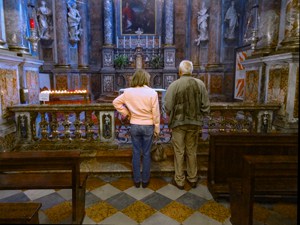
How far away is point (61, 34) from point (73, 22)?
708mm

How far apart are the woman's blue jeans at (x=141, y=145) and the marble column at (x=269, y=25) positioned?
11.9 ft

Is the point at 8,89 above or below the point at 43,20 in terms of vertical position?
below

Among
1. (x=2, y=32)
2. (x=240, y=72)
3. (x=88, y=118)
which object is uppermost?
(x=2, y=32)

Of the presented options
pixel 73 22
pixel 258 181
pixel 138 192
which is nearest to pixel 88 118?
pixel 138 192

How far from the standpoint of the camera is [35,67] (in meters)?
5.71

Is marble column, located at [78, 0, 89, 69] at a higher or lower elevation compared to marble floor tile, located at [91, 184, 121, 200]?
higher

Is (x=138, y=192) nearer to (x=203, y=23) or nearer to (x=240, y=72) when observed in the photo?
(x=240, y=72)

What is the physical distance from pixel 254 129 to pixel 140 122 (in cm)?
256

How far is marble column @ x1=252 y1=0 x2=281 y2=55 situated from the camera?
5160 millimetres

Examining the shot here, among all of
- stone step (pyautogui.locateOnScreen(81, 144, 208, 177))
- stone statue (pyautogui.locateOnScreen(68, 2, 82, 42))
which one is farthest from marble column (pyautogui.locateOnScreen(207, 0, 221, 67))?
stone step (pyautogui.locateOnScreen(81, 144, 208, 177))

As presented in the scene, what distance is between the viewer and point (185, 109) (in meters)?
3.23

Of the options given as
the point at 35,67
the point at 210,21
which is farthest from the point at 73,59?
the point at 210,21

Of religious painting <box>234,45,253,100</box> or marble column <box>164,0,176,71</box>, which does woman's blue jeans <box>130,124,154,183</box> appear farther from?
marble column <box>164,0,176,71</box>

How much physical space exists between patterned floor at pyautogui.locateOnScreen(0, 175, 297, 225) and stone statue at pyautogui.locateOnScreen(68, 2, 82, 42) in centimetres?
767
